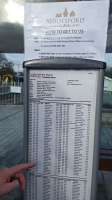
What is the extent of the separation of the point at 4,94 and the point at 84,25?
2.31m

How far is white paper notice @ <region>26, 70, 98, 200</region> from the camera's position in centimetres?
231

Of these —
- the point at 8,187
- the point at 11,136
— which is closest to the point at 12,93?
the point at 11,136

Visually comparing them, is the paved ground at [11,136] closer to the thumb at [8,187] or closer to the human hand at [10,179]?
the human hand at [10,179]

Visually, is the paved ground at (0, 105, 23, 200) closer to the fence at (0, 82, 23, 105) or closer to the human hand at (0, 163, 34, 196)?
the fence at (0, 82, 23, 105)

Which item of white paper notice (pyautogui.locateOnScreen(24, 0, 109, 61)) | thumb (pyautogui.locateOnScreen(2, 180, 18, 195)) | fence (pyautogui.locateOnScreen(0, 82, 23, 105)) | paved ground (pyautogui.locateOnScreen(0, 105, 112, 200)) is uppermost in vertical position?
white paper notice (pyautogui.locateOnScreen(24, 0, 109, 61))

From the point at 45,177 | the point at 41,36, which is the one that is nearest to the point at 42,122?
the point at 45,177

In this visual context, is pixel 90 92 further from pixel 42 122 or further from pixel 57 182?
pixel 57 182

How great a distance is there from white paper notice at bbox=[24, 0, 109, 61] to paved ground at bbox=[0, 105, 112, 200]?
80.4 inches

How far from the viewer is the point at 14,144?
5.98m

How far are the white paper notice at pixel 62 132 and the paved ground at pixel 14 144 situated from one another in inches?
58.5

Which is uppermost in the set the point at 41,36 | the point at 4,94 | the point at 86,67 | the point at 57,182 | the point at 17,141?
the point at 41,36

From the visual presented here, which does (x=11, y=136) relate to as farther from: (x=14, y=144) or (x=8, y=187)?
(x=8, y=187)

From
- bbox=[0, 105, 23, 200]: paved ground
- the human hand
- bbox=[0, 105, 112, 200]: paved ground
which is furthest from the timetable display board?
bbox=[0, 105, 23, 200]: paved ground

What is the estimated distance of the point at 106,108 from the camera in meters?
4.36
